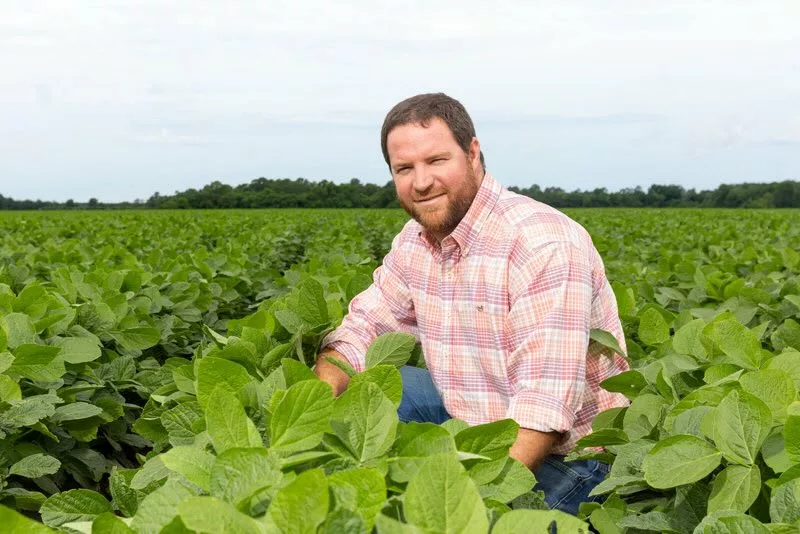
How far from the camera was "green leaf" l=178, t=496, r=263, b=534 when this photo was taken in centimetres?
104

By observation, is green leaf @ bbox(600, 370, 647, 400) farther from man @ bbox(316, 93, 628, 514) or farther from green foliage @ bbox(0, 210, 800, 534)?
man @ bbox(316, 93, 628, 514)

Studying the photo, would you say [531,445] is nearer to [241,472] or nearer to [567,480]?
[567,480]

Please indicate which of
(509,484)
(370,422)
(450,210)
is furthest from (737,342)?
(450,210)

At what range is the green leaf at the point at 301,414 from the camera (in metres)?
1.36

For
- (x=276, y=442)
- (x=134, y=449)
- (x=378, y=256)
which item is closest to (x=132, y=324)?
(x=134, y=449)

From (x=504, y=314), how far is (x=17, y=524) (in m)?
2.00

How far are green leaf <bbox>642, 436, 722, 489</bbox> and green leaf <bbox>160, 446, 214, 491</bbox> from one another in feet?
2.60

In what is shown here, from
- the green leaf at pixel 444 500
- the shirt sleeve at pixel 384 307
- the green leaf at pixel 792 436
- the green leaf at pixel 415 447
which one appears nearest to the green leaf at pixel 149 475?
the green leaf at pixel 415 447

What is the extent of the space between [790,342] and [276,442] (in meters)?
2.60

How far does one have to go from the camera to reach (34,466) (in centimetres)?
246

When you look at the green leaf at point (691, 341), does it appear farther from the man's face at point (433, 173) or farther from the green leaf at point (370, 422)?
the green leaf at point (370, 422)

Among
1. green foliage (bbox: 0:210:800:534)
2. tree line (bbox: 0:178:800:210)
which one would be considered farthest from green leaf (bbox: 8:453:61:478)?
tree line (bbox: 0:178:800:210)

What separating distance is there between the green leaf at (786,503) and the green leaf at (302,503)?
0.76 m

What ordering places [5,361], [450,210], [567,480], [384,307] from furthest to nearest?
[384,307] → [450,210] → [567,480] → [5,361]
